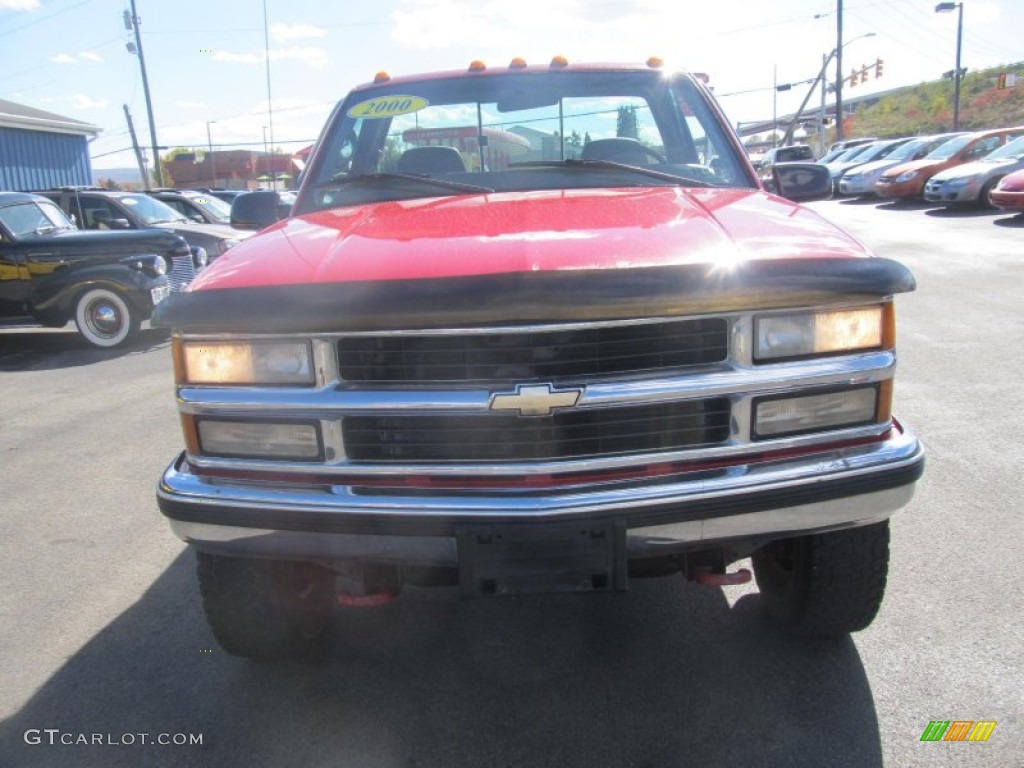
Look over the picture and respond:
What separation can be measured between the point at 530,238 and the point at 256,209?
2127 mm

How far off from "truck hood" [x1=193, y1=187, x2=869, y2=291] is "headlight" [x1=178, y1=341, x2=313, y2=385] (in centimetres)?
16

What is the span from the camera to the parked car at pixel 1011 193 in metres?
13.9

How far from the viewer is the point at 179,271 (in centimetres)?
1003

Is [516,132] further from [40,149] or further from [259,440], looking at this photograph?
[40,149]

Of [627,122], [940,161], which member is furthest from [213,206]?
[940,161]

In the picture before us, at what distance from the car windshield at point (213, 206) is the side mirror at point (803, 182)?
41.2 feet

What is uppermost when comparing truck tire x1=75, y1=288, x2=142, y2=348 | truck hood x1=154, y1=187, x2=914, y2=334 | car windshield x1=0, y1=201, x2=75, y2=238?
car windshield x1=0, y1=201, x2=75, y2=238

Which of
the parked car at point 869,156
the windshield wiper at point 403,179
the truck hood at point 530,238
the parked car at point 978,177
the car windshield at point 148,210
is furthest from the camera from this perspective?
the parked car at point 869,156

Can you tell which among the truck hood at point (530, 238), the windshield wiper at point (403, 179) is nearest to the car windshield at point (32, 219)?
the windshield wiper at point (403, 179)

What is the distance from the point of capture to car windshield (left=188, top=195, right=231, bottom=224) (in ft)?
49.3

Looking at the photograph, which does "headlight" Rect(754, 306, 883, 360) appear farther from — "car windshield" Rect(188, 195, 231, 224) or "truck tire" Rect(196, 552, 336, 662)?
"car windshield" Rect(188, 195, 231, 224)

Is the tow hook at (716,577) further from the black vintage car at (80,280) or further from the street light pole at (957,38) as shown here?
the street light pole at (957,38)

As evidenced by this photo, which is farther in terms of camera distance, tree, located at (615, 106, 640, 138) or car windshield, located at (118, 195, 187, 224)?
car windshield, located at (118, 195, 187, 224)

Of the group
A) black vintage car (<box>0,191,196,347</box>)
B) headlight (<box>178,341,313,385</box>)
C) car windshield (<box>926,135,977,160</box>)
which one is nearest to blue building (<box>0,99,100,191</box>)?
black vintage car (<box>0,191,196,347</box>)
